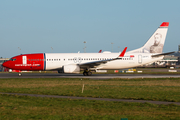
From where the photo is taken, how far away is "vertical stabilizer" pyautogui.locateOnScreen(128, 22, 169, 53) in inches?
1767

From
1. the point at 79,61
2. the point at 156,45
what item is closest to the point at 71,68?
the point at 79,61

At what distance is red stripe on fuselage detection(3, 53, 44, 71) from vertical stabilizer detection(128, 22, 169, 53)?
1766 centimetres

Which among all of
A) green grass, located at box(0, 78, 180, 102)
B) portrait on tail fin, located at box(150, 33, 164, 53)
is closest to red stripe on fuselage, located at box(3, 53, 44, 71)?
green grass, located at box(0, 78, 180, 102)

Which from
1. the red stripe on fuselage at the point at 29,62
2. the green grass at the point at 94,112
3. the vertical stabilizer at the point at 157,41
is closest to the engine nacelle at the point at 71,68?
the red stripe on fuselage at the point at 29,62

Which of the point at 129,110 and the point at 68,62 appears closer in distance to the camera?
the point at 129,110

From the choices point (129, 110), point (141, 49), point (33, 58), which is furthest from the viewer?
point (141, 49)

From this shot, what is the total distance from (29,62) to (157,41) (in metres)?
23.8

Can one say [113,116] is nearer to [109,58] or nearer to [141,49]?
[109,58]

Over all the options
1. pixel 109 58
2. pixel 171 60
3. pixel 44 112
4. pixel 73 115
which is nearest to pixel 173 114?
pixel 73 115

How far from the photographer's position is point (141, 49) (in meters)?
45.3

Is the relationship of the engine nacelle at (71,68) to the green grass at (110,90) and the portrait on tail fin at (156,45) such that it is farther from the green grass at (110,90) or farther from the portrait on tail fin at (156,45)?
the portrait on tail fin at (156,45)

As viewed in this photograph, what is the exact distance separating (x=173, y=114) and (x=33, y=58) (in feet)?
111

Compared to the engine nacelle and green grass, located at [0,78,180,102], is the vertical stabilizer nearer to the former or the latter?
the engine nacelle

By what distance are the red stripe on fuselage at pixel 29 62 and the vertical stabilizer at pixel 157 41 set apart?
17.7m
